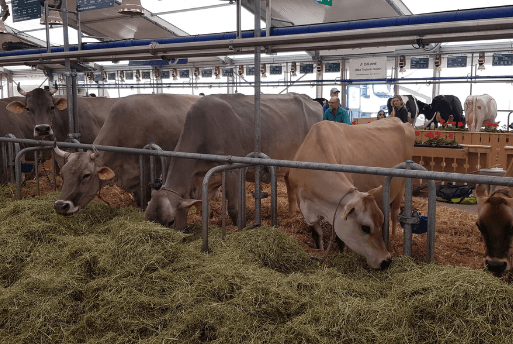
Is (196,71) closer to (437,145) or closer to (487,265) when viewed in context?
(437,145)

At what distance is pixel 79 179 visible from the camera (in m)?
4.83

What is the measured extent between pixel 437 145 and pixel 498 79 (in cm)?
761

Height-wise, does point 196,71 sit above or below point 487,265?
above

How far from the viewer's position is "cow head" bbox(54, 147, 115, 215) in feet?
15.2

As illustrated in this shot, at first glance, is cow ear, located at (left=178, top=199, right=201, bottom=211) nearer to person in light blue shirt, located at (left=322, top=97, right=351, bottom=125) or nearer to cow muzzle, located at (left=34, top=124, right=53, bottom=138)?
cow muzzle, located at (left=34, top=124, right=53, bottom=138)

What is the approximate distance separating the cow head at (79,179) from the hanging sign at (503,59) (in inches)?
634

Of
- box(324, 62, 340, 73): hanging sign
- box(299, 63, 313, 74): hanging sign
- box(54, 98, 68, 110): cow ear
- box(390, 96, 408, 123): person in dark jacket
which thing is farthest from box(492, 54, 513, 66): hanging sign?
box(54, 98, 68, 110): cow ear

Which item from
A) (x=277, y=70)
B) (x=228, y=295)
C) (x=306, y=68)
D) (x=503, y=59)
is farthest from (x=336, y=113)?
(x=277, y=70)

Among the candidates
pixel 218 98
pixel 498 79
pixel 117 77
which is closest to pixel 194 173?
pixel 218 98

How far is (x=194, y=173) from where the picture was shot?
16.4 feet

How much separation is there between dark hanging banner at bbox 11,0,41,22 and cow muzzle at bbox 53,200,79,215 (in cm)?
409

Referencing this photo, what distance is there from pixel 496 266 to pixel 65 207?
383cm

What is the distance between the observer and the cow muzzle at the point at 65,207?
440cm

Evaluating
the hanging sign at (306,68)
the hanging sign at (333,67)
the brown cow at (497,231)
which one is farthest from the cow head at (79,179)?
the hanging sign at (306,68)
